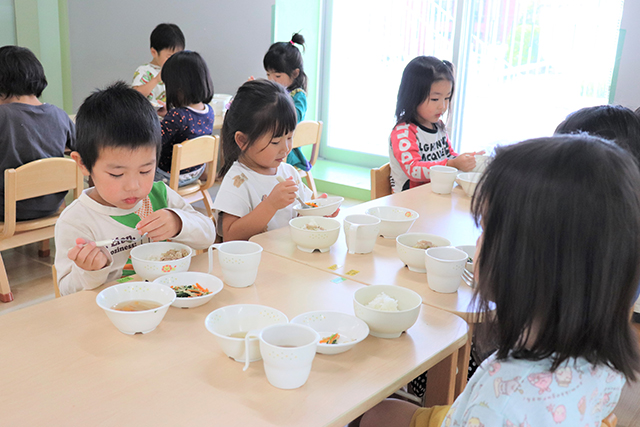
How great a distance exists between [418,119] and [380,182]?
395 millimetres

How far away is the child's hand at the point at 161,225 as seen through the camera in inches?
50.8

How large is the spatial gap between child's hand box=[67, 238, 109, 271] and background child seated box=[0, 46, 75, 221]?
144cm

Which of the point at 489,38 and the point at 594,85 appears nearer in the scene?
the point at 594,85

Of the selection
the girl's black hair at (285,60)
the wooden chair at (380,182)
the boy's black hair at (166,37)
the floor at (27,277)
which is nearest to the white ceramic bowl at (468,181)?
the wooden chair at (380,182)

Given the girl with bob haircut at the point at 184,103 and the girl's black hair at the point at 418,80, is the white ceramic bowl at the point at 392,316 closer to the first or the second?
the girl's black hair at the point at 418,80

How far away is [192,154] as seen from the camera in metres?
2.69

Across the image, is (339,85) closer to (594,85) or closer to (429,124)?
(594,85)

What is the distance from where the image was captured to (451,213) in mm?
1783

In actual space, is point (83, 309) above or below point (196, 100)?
below

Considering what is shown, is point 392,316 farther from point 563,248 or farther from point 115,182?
point 115,182

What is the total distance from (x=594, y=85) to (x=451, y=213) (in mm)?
2343

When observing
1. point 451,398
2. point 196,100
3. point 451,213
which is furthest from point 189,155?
point 451,398

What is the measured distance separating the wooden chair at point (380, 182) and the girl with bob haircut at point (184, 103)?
3.73 feet

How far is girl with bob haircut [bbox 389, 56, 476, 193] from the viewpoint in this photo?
93.0 inches
